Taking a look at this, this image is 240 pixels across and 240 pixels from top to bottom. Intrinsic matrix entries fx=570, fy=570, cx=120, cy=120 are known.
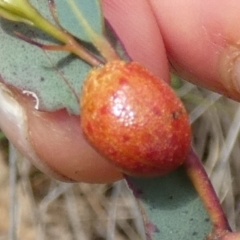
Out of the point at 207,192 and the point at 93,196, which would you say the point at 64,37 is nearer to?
the point at 207,192

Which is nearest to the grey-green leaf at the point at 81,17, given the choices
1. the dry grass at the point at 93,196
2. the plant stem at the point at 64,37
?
the plant stem at the point at 64,37

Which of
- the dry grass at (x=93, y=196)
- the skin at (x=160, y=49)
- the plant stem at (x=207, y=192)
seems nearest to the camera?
the plant stem at (x=207, y=192)

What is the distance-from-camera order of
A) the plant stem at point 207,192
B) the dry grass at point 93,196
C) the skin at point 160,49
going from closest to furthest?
the plant stem at point 207,192
the skin at point 160,49
the dry grass at point 93,196

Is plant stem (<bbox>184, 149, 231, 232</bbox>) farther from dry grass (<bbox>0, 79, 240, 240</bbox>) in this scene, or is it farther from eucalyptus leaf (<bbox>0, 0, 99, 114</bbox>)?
dry grass (<bbox>0, 79, 240, 240</bbox>)

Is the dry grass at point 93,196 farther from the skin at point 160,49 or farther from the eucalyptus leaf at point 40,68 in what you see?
the eucalyptus leaf at point 40,68

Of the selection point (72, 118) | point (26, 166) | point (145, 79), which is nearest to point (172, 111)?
point (145, 79)

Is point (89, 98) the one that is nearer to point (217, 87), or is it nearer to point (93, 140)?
point (93, 140)

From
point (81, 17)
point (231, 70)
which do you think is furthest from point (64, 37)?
point (231, 70)
